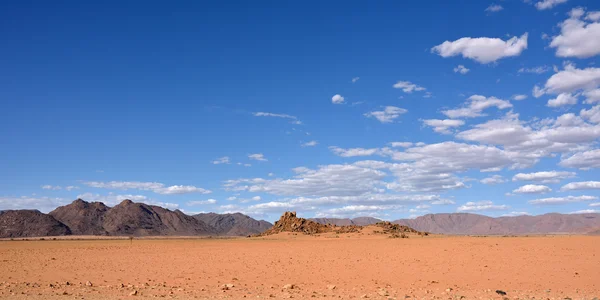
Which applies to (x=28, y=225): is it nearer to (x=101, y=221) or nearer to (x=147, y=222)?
(x=101, y=221)

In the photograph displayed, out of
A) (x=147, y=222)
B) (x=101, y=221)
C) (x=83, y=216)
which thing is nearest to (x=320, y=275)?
(x=101, y=221)

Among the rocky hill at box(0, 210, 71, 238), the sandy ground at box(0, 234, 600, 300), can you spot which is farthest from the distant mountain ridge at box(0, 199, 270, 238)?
the sandy ground at box(0, 234, 600, 300)

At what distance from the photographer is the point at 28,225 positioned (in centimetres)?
14162

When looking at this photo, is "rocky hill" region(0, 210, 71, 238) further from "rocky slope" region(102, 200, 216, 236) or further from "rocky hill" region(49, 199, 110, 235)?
"rocky slope" region(102, 200, 216, 236)

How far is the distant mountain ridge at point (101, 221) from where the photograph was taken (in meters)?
141

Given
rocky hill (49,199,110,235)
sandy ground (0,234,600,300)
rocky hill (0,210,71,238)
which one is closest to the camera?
sandy ground (0,234,600,300)

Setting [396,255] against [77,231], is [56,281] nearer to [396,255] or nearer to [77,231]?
[396,255]

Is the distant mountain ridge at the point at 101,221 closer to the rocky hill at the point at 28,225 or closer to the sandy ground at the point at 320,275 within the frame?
the rocky hill at the point at 28,225

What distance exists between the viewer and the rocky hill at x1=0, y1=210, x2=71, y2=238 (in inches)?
5394

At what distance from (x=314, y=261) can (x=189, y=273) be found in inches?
346

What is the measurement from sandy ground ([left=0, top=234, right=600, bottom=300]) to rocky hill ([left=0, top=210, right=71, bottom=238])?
11475cm

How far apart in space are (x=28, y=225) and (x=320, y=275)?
5436 inches

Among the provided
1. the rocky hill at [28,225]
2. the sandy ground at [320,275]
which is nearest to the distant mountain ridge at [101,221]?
the rocky hill at [28,225]

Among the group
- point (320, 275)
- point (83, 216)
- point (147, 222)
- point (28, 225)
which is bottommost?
point (320, 275)
